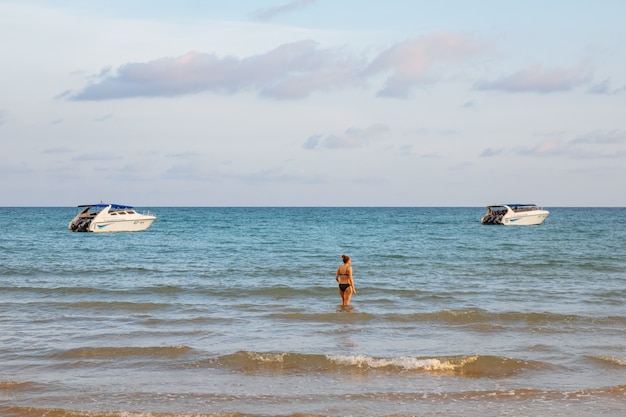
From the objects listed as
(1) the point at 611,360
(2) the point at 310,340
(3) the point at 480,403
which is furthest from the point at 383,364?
(1) the point at 611,360

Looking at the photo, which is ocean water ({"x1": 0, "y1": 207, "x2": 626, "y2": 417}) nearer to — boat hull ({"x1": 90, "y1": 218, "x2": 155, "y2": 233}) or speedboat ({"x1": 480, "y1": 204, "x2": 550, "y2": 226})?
boat hull ({"x1": 90, "y1": 218, "x2": 155, "y2": 233})

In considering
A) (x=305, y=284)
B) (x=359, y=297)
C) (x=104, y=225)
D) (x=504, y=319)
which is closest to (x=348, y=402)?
(x=504, y=319)

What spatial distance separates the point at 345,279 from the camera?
1927 centimetres

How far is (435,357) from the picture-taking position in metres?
13.1

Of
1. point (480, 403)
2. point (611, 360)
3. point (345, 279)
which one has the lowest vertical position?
point (480, 403)

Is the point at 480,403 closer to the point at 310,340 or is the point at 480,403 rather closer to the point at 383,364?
the point at 383,364

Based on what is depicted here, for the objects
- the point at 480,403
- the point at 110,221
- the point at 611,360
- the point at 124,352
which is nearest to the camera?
the point at 480,403

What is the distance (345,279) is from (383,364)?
670 centimetres

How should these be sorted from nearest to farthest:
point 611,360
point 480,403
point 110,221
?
Answer: point 480,403, point 611,360, point 110,221

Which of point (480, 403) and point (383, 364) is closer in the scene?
point (480, 403)

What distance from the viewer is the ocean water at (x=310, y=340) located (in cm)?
1064

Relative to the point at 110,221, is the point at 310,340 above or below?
below

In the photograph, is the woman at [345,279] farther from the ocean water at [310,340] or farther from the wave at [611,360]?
the wave at [611,360]

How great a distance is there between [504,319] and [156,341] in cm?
860
